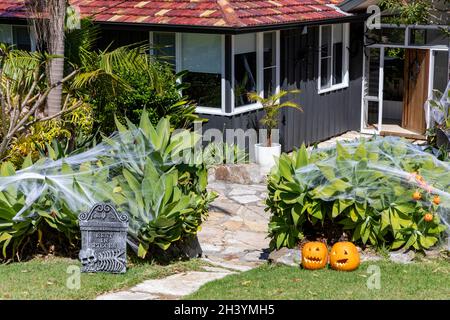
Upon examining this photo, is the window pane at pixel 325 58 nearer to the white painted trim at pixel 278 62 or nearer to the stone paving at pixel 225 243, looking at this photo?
the white painted trim at pixel 278 62

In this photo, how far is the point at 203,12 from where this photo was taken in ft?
46.2

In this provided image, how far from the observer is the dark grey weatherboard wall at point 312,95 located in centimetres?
1598

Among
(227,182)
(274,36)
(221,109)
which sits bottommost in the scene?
(227,182)

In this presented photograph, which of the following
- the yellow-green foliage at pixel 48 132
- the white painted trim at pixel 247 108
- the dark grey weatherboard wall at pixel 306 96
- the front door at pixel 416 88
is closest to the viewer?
the yellow-green foliage at pixel 48 132

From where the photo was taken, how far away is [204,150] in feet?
47.3

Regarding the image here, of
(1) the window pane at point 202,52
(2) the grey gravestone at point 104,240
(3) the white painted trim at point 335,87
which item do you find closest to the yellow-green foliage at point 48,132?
(2) the grey gravestone at point 104,240

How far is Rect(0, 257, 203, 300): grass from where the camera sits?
7.79m

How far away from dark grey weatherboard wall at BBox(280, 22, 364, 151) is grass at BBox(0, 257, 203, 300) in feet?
24.1

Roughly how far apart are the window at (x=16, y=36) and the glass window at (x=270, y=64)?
17.1 ft
